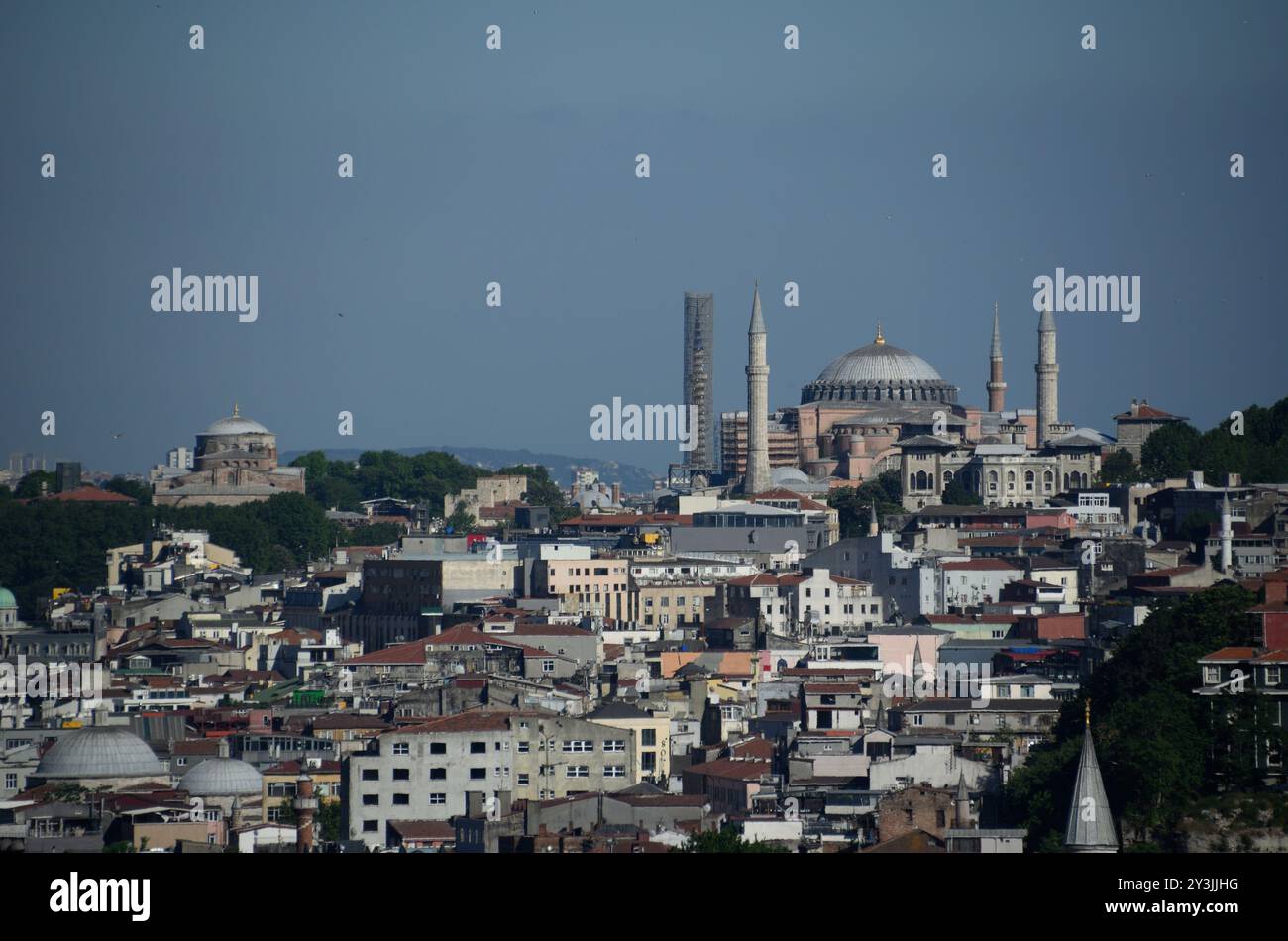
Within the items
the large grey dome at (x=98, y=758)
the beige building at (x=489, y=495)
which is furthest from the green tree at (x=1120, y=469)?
the large grey dome at (x=98, y=758)

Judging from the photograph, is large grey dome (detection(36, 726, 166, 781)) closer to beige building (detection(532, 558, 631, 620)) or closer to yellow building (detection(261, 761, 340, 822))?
yellow building (detection(261, 761, 340, 822))

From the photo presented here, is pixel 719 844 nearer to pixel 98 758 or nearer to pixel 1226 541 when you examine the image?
pixel 98 758

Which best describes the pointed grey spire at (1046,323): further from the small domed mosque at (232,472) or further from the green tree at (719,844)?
the green tree at (719,844)

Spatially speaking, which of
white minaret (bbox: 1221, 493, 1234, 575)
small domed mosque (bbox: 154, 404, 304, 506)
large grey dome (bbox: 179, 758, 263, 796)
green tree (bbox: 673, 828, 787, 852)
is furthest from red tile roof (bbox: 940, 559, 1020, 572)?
small domed mosque (bbox: 154, 404, 304, 506)

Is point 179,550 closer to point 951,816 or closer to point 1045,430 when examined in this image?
point 1045,430

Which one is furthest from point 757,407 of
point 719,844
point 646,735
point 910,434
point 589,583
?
point 719,844

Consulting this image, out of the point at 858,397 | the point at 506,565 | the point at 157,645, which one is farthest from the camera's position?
the point at 858,397
